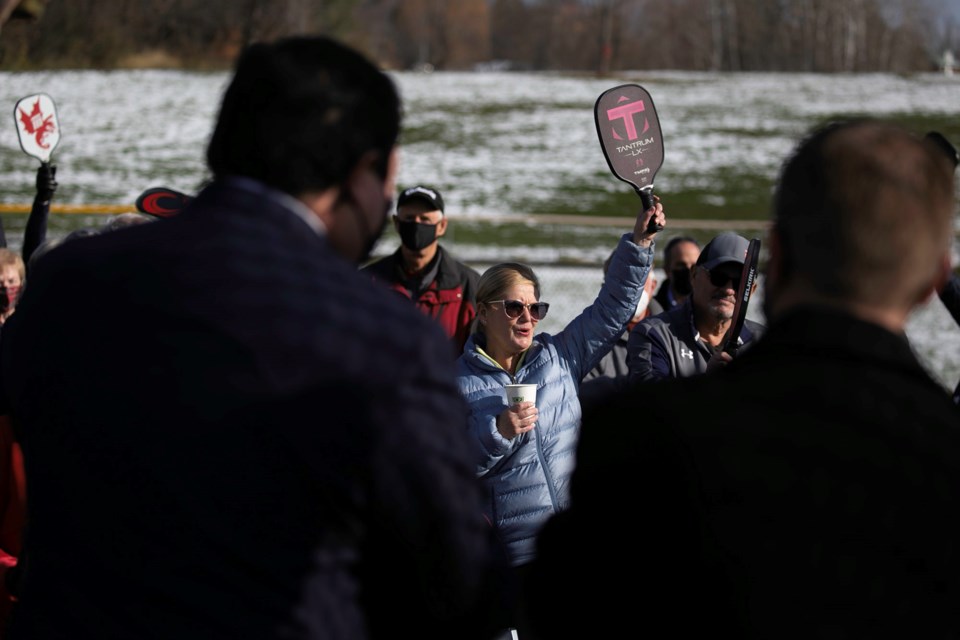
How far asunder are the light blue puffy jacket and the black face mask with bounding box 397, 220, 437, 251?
182cm

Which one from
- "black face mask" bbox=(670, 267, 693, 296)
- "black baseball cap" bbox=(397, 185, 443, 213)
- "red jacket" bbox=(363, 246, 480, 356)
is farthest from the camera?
"black face mask" bbox=(670, 267, 693, 296)

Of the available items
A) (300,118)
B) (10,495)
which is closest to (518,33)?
(10,495)

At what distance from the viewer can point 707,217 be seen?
21.2 meters

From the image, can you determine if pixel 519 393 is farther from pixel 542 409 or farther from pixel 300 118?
pixel 300 118

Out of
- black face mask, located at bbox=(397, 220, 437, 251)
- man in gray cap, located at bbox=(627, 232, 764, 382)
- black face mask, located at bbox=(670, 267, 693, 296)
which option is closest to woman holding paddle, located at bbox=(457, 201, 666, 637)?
man in gray cap, located at bbox=(627, 232, 764, 382)

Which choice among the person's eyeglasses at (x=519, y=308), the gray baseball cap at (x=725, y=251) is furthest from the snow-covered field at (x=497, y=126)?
the person's eyeglasses at (x=519, y=308)

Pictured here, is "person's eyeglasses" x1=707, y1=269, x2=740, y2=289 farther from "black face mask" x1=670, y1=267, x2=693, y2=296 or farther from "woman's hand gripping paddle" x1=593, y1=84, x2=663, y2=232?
"black face mask" x1=670, y1=267, x2=693, y2=296

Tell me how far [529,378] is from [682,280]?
277 centimetres

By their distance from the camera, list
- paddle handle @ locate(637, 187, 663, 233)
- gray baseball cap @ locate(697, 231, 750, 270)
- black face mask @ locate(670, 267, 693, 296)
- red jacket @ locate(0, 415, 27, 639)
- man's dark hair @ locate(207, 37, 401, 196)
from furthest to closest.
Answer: black face mask @ locate(670, 267, 693, 296) < gray baseball cap @ locate(697, 231, 750, 270) < paddle handle @ locate(637, 187, 663, 233) < red jacket @ locate(0, 415, 27, 639) < man's dark hair @ locate(207, 37, 401, 196)

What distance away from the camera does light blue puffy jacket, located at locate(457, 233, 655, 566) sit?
3.97 meters

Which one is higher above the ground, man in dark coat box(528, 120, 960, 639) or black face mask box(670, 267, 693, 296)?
man in dark coat box(528, 120, 960, 639)

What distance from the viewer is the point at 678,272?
263 inches

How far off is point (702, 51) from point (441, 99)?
34.9 meters

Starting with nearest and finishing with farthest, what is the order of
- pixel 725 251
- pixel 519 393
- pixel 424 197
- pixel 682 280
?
Result: pixel 519 393
pixel 725 251
pixel 424 197
pixel 682 280
